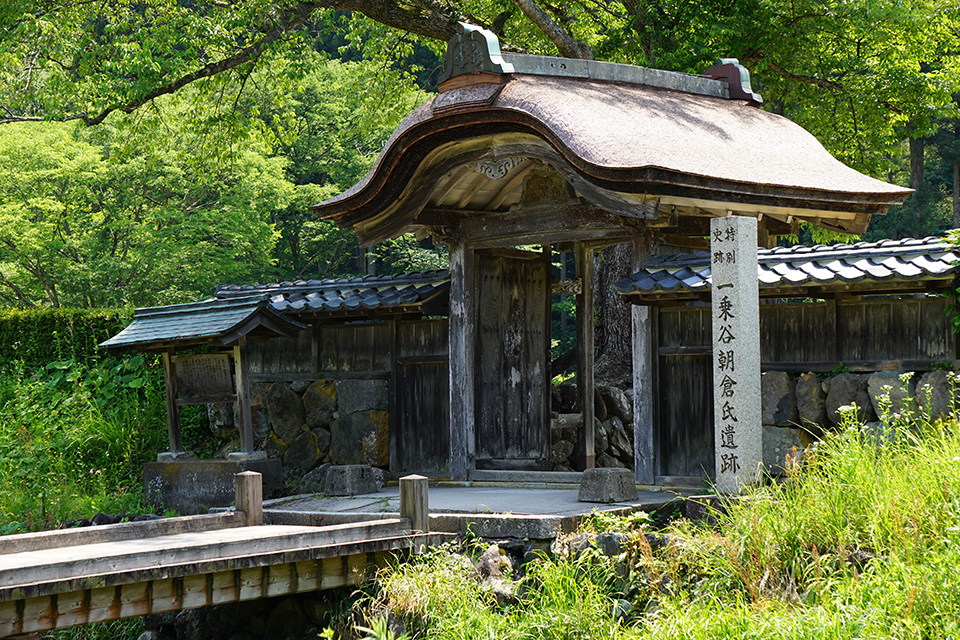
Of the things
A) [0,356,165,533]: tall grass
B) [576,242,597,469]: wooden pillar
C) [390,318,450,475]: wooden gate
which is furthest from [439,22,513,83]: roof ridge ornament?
[0,356,165,533]: tall grass

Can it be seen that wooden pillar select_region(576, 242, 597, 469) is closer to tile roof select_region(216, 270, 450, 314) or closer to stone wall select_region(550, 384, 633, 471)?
stone wall select_region(550, 384, 633, 471)

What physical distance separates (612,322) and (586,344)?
4544 mm

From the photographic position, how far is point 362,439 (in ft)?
39.8

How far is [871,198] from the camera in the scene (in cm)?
972

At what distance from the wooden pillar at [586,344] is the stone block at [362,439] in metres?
2.44

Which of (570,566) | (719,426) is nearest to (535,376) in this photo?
(719,426)

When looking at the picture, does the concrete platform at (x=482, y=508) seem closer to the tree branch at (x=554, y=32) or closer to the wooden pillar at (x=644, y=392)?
the wooden pillar at (x=644, y=392)

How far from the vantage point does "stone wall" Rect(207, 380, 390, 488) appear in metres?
12.1

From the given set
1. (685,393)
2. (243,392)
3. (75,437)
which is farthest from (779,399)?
(75,437)

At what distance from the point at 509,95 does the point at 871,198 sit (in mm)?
3736

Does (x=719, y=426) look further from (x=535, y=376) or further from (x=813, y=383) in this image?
(x=535, y=376)

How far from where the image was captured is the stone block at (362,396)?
40.0 ft

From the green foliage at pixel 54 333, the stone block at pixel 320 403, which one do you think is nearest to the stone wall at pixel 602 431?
the stone block at pixel 320 403

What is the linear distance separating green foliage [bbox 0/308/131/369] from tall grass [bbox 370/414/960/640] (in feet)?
33.9
